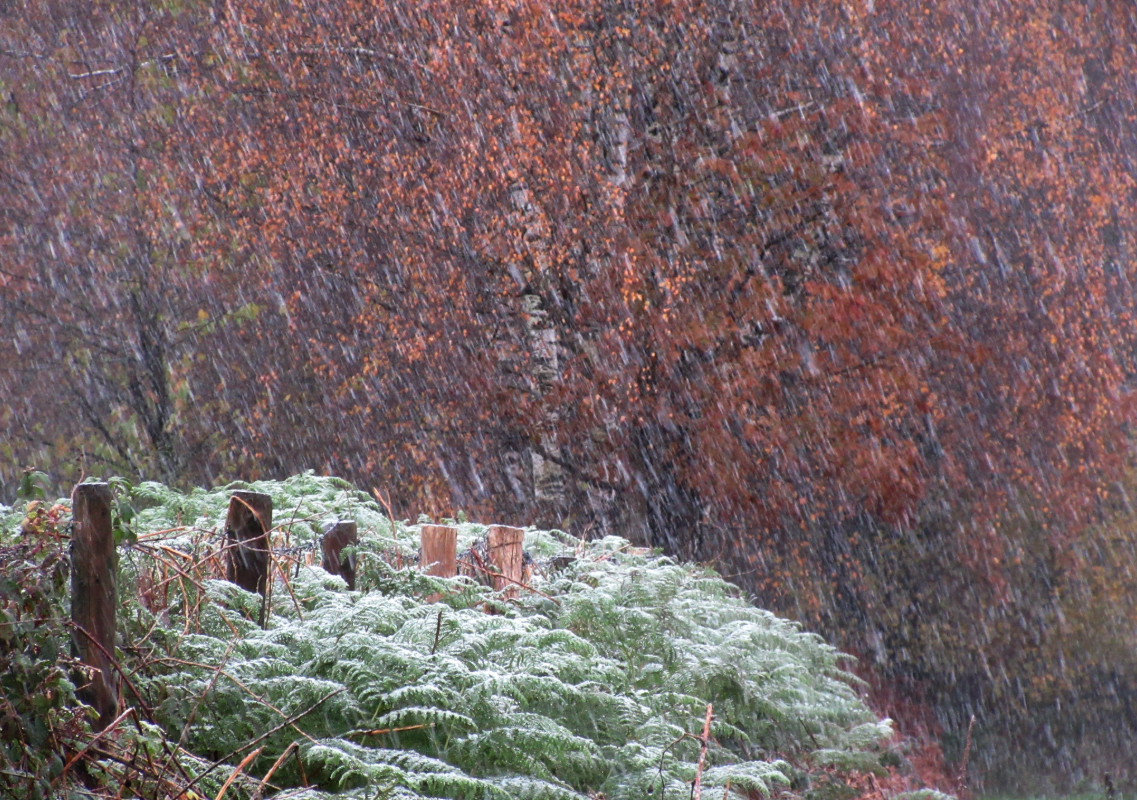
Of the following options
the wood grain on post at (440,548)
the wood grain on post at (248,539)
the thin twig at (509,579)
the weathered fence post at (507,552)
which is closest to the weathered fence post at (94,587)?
the wood grain on post at (248,539)

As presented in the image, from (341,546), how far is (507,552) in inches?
45.8

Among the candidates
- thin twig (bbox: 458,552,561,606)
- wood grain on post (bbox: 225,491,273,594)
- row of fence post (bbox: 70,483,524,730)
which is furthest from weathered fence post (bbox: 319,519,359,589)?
thin twig (bbox: 458,552,561,606)

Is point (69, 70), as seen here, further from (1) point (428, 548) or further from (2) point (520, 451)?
(1) point (428, 548)

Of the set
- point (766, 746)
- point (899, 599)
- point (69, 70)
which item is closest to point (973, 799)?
point (899, 599)

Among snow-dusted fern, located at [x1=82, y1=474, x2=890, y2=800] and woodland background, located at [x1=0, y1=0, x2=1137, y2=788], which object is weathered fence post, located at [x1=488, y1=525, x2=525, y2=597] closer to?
snow-dusted fern, located at [x1=82, y1=474, x2=890, y2=800]

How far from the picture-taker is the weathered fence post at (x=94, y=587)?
3.33 meters

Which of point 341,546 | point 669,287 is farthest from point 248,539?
point 669,287

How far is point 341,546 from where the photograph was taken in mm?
5281

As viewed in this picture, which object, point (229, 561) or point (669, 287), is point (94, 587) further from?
point (669, 287)

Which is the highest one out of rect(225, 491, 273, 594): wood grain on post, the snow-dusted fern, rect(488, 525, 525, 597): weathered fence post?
rect(225, 491, 273, 594): wood grain on post

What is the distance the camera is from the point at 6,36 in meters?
17.9

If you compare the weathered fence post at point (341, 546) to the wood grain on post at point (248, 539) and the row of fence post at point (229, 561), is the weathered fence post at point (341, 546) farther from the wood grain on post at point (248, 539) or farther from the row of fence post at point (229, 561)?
the wood grain on post at point (248, 539)

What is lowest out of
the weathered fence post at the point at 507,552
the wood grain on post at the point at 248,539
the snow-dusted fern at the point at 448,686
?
the snow-dusted fern at the point at 448,686

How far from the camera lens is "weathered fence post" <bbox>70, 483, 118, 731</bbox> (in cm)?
333
